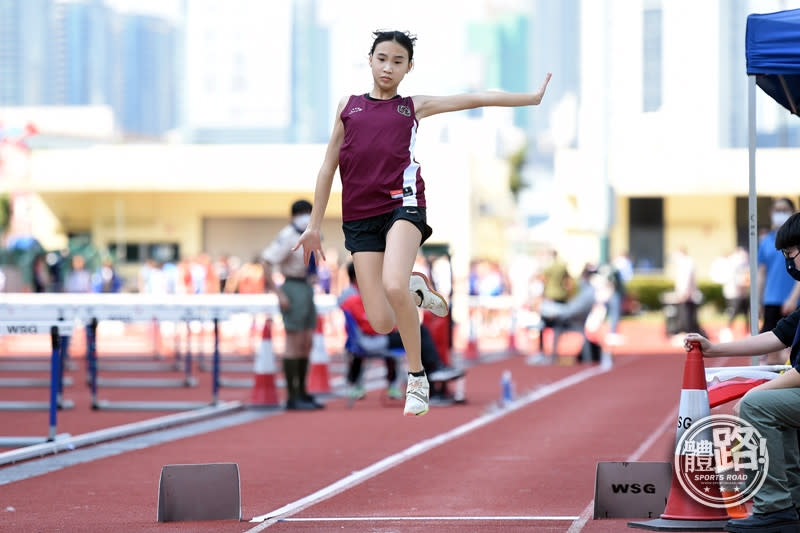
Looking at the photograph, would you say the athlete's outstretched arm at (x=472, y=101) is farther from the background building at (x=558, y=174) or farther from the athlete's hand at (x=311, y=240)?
the background building at (x=558, y=174)

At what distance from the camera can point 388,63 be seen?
7695mm

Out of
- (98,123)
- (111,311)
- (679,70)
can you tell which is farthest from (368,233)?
(98,123)

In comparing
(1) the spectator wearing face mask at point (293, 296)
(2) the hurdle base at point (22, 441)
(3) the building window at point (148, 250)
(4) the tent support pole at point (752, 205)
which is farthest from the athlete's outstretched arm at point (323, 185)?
(3) the building window at point (148, 250)

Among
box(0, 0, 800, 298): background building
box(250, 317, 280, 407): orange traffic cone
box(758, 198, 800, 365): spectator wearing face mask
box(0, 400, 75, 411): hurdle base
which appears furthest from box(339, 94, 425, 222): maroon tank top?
box(0, 0, 800, 298): background building

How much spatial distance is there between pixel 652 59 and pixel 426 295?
5973cm

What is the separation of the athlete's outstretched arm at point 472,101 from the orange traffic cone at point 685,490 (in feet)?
5.74

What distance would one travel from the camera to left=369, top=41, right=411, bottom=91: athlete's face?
25.2ft

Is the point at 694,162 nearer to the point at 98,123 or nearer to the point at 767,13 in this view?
the point at 98,123

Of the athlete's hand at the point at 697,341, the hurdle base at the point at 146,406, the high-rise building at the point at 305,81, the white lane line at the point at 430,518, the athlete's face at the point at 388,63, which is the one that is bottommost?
the hurdle base at the point at 146,406

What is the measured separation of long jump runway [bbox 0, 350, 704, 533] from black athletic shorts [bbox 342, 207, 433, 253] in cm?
152

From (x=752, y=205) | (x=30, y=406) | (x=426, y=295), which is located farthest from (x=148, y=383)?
(x=752, y=205)

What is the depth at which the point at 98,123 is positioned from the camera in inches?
2712

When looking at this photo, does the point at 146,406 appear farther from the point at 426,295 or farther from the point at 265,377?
the point at 426,295

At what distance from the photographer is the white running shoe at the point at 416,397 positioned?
7844 millimetres
